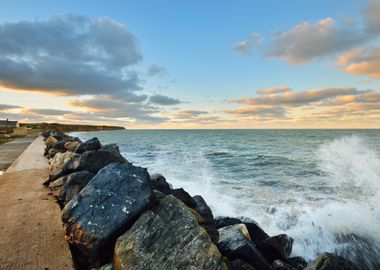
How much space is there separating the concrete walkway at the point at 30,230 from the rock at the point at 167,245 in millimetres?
754

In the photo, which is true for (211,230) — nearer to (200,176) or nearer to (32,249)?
(32,249)

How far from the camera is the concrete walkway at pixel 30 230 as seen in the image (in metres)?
3.46

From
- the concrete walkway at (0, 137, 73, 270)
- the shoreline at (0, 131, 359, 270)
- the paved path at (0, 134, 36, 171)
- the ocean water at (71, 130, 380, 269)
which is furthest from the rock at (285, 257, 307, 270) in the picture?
the paved path at (0, 134, 36, 171)

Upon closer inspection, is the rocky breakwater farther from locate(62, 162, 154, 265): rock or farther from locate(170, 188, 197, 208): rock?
locate(170, 188, 197, 208): rock

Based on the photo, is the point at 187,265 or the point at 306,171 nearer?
the point at 187,265

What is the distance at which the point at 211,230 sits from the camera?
4191mm

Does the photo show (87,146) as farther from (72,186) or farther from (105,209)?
(105,209)

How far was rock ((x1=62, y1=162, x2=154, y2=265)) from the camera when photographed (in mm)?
3576

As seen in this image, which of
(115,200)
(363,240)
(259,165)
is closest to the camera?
(115,200)

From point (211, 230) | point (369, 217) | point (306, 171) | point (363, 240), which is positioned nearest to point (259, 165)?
point (306, 171)

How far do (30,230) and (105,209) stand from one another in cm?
140

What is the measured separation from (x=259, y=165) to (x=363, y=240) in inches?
459

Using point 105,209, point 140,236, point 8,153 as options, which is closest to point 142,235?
point 140,236

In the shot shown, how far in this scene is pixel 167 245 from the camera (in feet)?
10.8
